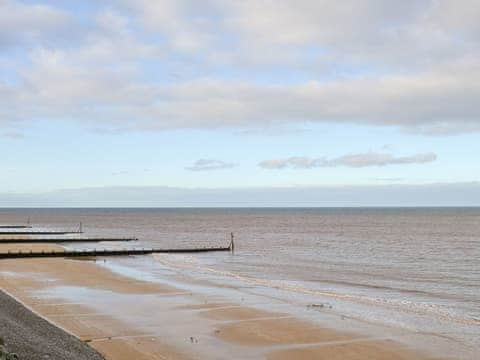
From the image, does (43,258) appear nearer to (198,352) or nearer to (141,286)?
(141,286)

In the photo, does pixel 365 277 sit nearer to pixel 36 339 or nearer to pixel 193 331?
pixel 193 331

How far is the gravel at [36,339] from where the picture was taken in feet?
51.2

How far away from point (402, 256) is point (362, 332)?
42.2 meters

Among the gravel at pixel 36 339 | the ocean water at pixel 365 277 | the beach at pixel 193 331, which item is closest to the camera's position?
the gravel at pixel 36 339

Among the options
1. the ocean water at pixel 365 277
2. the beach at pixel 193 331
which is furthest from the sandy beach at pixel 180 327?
the ocean water at pixel 365 277

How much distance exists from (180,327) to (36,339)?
7578mm

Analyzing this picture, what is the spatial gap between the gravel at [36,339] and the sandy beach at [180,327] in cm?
98

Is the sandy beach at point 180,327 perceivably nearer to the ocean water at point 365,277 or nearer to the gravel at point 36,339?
the gravel at point 36,339

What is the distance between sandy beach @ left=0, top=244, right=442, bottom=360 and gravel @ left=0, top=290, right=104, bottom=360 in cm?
98

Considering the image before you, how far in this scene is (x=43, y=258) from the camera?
56469 millimetres

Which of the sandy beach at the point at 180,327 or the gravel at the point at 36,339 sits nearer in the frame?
the gravel at the point at 36,339

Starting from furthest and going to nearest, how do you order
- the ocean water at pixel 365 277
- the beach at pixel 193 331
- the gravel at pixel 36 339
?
1. the ocean water at pixel 365 277
2. the beach at pixel 193 331
3. the gravel at pixel 36 339

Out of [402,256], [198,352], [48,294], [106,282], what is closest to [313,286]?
[106,282]

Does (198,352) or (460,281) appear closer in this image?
(198,352)
